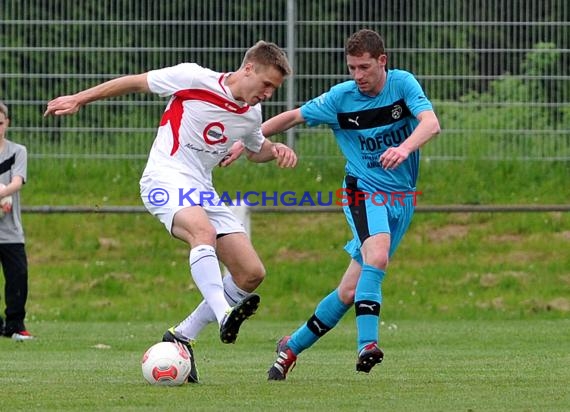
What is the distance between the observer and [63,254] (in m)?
18.1

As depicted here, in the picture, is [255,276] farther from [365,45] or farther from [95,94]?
[365,45]

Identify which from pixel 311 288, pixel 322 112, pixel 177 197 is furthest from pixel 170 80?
pixel 311 288

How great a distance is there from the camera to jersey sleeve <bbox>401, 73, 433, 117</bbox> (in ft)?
28.8

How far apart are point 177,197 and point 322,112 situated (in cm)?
129

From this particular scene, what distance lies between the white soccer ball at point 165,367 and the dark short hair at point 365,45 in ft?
7.25

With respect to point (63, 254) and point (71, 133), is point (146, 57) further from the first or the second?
point (63, 254)

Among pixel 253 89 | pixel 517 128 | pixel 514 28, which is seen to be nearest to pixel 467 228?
pixel 517 128

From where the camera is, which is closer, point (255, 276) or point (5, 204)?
point (255, 276)

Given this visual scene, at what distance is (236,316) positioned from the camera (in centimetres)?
784

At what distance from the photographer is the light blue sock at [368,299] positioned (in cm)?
846

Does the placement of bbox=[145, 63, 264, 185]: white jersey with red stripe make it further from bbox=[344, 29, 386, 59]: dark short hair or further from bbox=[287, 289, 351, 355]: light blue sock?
bbox=[287, 289, 351, 355]: light blue sock

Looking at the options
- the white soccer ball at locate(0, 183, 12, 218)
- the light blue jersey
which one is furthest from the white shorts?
the white soccer ball at locate(0, 183, 12, 218)

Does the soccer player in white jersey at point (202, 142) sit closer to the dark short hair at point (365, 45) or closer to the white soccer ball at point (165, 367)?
the white soccer ball at point (165, 367)

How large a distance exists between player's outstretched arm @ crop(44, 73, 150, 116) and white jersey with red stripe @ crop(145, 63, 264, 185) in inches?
3.3
